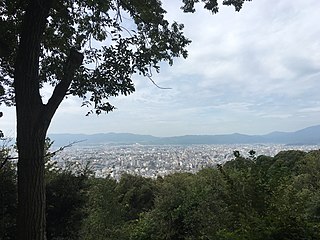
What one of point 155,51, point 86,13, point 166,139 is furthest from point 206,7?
point 166,139

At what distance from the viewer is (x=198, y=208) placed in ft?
26.3

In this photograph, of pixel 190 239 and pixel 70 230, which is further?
pixel 190 239

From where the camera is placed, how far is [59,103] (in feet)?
12.6

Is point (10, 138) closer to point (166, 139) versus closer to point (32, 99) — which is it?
point (32, 99)

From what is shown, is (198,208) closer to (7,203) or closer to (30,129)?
(7,203)

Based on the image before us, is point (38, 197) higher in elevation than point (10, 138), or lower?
lower

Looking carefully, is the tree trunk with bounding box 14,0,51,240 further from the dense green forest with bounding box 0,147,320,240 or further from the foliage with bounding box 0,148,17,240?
the foliage with bounding box 0,148,17,240

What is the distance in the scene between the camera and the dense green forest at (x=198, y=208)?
3.83 m

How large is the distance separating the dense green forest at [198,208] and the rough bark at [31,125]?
2112mm

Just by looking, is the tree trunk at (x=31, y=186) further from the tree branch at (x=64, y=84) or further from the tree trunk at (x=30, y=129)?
the tree branch at (x=64, y=84)

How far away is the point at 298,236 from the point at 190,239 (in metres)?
4.41

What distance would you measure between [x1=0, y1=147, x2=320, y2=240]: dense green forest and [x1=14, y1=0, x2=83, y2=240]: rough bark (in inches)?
83.1

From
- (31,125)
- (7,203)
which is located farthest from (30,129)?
(7,203)

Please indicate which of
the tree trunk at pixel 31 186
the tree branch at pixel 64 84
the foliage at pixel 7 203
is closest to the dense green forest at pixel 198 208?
the foliage at pixel 7 203
